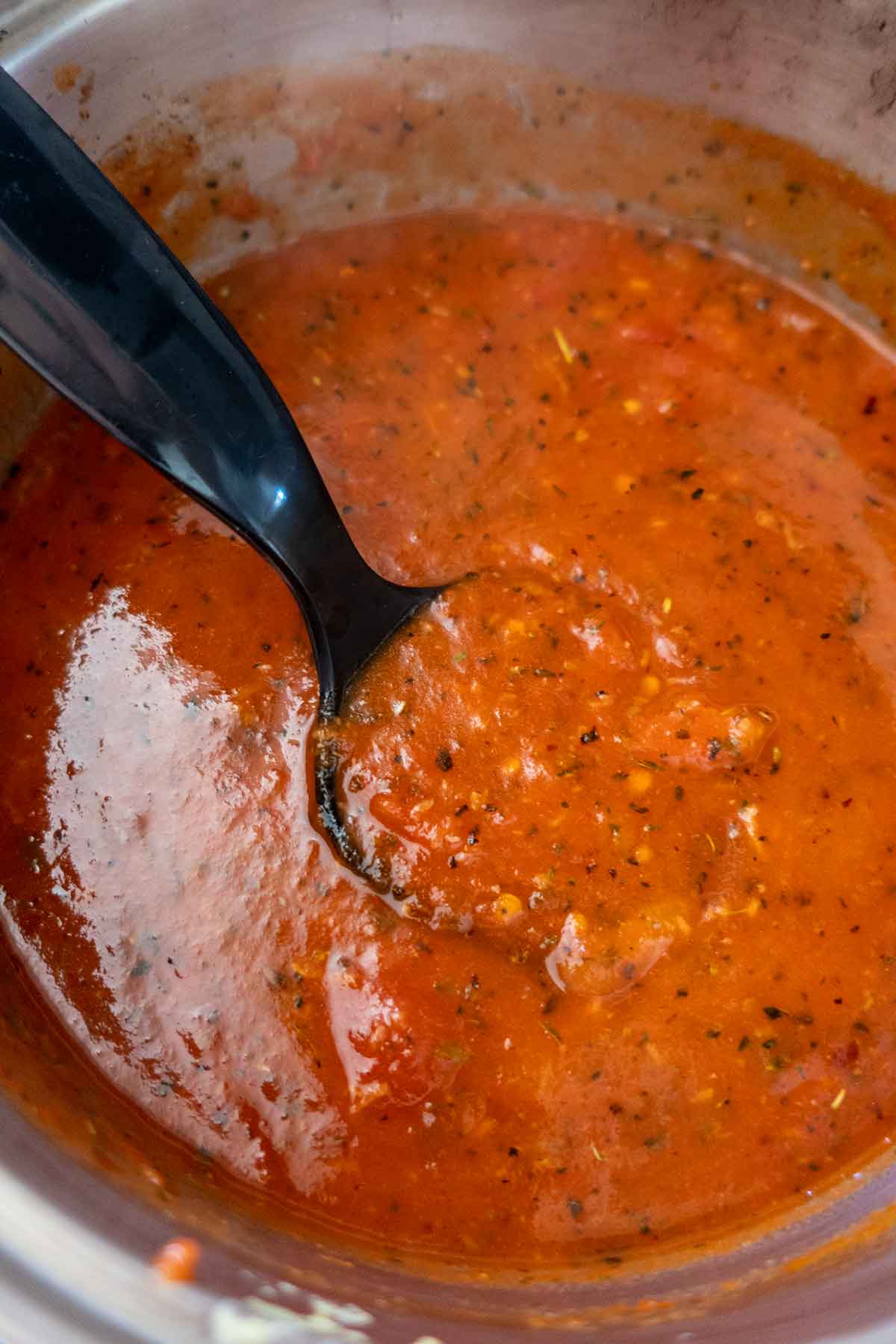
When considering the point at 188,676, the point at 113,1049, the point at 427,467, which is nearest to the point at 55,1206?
the point at 113,1049

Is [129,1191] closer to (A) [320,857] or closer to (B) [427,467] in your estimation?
(A) [320,857]

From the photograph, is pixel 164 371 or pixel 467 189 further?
pixel 467 189

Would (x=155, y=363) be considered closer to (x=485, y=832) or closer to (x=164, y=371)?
(x=164, y=371)

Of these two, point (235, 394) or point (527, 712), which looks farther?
point (527, 712)

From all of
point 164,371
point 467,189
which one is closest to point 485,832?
point 164,371

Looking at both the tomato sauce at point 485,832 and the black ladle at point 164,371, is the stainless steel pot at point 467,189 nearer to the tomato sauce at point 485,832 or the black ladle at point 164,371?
the tomato sauce at point 485,832
